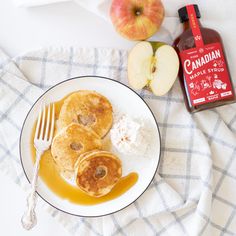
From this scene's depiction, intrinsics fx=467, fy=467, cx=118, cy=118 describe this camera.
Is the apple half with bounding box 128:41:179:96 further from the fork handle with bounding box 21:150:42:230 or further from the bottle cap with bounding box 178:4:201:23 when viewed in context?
the fork handle with bounding box 21:150:42:230

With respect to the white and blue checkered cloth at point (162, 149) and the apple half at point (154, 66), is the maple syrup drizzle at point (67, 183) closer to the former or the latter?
the white and blue checkered cloth at point (162, 149)

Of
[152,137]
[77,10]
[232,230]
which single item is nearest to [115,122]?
[152,137]

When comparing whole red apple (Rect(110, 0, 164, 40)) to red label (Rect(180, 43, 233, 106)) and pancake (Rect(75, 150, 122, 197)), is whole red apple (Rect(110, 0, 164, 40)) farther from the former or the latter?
pancake (Rect(75, 150, 122, 197))

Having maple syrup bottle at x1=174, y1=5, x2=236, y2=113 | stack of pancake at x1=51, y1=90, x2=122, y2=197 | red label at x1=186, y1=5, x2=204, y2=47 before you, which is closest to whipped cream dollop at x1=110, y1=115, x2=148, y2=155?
stack of pancake at x1=51, y1=90, x2=122, y2=197

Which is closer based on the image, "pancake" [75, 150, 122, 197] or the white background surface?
"pancake" [75, 150, 122, 197]

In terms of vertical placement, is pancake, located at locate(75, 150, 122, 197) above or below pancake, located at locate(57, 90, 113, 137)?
below

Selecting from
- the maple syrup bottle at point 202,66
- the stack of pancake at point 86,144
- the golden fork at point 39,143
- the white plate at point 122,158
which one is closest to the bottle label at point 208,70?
the maple syrup bottle at point 202,66

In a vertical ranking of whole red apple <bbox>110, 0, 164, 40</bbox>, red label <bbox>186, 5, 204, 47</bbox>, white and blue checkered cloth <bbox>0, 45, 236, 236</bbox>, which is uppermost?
whole red apple <bbox>110, 0, 164, 40</bbox>
